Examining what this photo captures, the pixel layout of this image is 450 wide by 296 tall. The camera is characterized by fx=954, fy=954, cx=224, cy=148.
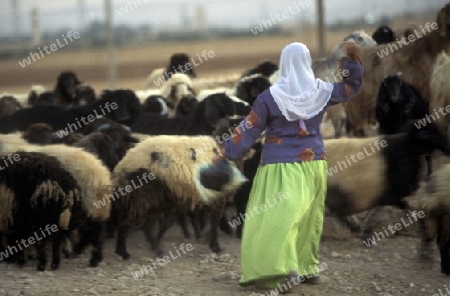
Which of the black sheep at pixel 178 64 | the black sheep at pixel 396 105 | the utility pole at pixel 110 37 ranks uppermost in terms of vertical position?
the utility pole at pixel 110 37

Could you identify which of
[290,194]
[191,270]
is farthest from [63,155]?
[290,194]

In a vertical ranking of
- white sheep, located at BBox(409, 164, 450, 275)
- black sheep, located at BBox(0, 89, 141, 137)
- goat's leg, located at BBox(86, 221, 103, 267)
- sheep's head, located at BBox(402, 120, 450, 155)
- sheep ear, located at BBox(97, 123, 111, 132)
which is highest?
black sheep, located at BBox(0, 89, 141, 137)

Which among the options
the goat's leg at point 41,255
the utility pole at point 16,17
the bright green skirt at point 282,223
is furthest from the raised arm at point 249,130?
the utility pole at point 16,17

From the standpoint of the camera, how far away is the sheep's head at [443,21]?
448 inches

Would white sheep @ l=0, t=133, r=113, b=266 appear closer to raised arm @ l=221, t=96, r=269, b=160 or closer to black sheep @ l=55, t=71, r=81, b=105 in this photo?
raised arm @ l=221, t=96, r=269, b=160

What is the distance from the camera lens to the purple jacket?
278 inches

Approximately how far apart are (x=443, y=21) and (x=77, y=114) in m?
4.56

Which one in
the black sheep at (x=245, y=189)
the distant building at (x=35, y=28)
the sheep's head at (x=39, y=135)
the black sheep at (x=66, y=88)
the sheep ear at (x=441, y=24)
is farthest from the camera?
the distant building at (x=35, y=28)

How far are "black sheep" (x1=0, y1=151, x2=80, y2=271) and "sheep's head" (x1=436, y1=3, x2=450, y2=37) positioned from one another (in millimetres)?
5465

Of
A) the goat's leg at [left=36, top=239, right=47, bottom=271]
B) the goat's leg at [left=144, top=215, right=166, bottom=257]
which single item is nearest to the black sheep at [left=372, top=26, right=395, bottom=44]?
the goat's leg at [left=144, top=215, right=166, bottom=257]

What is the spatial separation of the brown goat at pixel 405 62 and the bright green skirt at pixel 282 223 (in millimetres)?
4848

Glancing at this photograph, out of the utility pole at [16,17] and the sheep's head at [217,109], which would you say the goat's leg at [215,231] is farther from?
the utility pole at [16,17]

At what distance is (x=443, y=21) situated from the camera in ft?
37.8

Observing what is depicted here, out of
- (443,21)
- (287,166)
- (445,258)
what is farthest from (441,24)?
(287,166)
